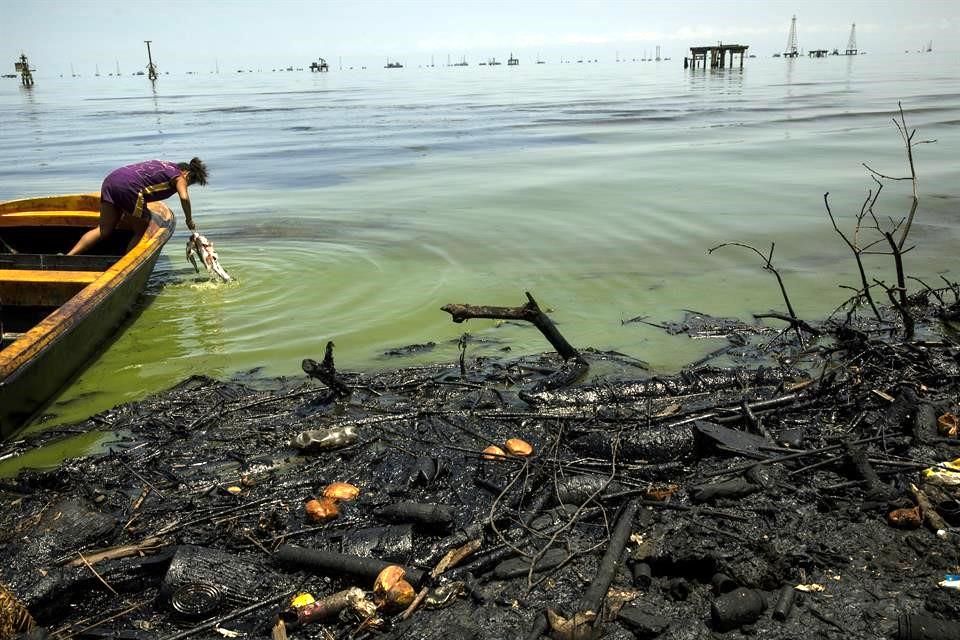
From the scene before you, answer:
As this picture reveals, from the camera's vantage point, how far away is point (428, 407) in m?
5.30

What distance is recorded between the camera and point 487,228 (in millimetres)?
11547

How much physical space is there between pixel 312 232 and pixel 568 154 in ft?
29.7

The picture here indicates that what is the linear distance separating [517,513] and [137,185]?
6.50 m

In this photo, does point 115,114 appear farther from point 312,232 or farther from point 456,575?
point 456,575

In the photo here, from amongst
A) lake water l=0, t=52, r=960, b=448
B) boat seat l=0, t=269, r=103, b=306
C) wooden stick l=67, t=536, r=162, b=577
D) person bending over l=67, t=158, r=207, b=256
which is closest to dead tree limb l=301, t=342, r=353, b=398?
lake water l=0, t=52, r=960, b=448

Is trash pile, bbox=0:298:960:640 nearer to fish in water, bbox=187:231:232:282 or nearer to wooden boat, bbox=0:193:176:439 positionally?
wooden boat, bbox=0:193:176:439

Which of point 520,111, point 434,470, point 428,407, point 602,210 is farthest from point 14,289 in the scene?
point 520,111

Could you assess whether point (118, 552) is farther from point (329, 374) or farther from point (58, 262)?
point (58, 262)

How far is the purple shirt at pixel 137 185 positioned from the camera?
8266 millimetres

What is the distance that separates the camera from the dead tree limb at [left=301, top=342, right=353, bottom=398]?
5496mm

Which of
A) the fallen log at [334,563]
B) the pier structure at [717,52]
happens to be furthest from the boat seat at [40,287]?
the pier structure at [717,52]

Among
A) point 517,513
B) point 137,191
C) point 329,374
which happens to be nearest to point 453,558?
point 517,513

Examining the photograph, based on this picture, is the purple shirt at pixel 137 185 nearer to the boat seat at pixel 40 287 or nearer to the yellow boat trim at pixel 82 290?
the yellow boat trim at pixel 82 290

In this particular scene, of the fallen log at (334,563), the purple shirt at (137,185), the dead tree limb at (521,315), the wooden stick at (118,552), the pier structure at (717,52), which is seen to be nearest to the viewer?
the fallen log at (334,563)
